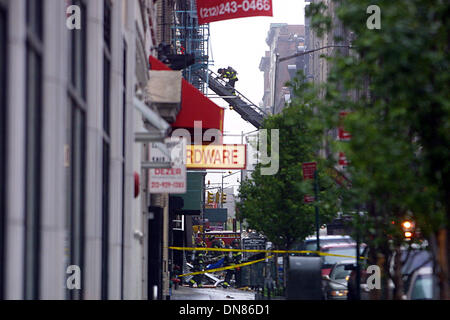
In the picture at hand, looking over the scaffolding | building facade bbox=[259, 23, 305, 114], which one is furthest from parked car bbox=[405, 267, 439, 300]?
building facade bbox=[259, 23, 305, 114]

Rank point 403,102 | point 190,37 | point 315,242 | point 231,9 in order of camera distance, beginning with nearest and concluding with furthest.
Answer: point 403,102 → point 231,9 → point 315,242 → point 190,37

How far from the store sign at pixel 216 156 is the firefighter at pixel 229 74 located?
96.5 feet

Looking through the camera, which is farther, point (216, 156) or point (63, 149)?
point (216, 156)

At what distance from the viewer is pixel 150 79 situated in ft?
58.9

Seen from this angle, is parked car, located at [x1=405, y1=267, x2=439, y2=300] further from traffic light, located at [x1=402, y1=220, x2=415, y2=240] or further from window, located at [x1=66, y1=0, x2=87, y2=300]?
window, located at [x1=66, y1=0, x2=87, y2=300]

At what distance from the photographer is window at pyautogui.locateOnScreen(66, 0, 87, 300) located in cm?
888

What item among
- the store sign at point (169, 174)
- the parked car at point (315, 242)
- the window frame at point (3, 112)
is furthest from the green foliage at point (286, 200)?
the window frame at point (3, 112)

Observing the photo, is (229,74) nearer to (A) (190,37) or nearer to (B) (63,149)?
(A) (190,37)

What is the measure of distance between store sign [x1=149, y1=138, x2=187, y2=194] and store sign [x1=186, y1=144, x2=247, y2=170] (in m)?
2.56

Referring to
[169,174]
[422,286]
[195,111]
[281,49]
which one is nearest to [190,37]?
[195,111]

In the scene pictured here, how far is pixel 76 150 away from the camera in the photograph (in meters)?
9.22

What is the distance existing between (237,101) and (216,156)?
30.5 meters

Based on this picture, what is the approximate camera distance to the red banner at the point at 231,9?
870 inches

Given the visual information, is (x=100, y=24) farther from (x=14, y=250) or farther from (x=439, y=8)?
(x=14, y=250)
